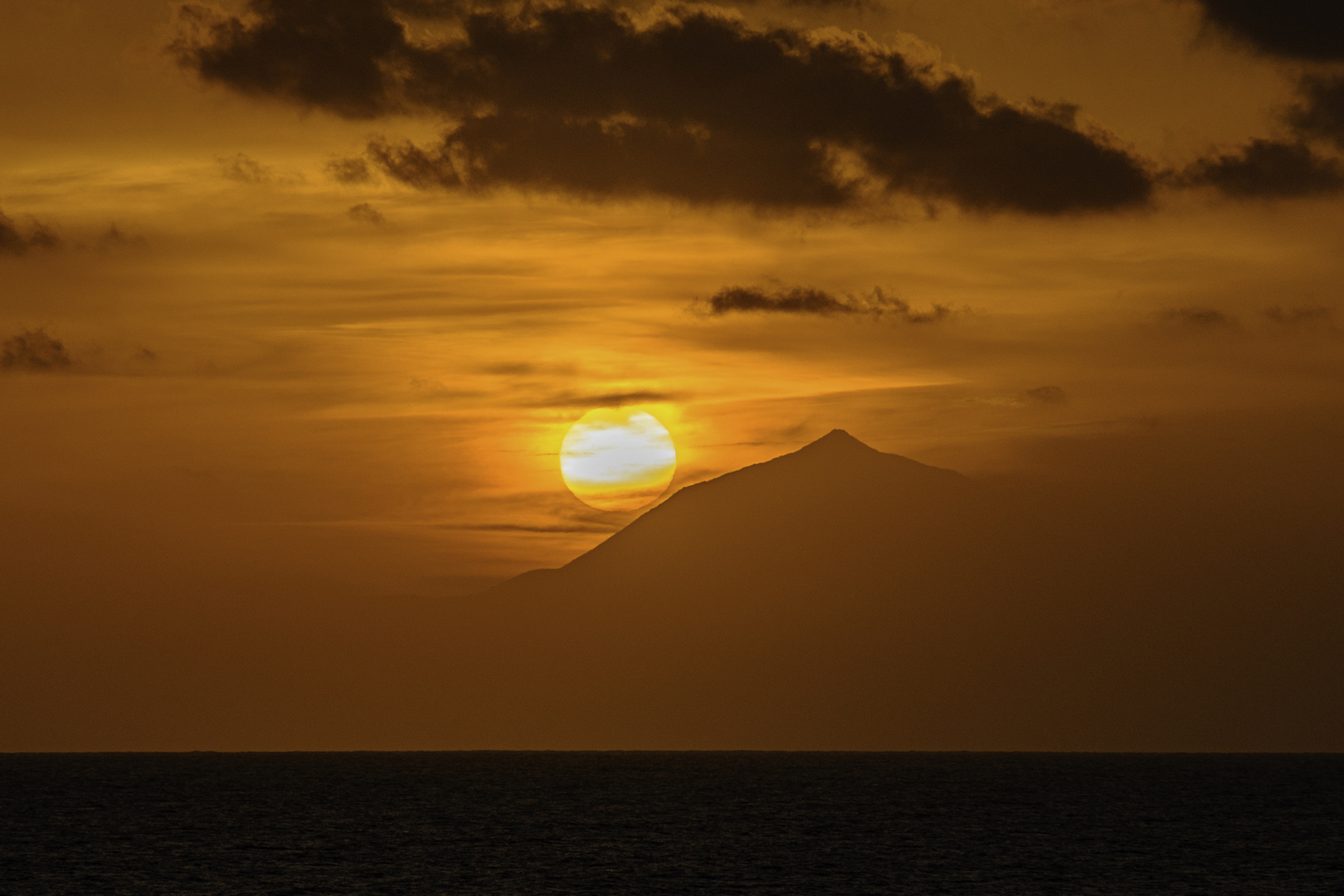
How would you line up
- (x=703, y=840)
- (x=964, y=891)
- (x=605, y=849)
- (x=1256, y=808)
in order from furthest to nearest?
(x=1256, y=808)
(x=703, y=840)
(x=605, y=849)
(x=964, y=891)

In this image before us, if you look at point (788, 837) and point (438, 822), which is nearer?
point (788, 837)

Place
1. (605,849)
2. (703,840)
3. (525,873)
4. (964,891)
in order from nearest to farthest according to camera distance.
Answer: (964,891), (525,873), (605,849), (703,840)

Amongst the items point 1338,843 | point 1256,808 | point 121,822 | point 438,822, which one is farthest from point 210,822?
point 1256,808

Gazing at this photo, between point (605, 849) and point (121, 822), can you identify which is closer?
point (605, 849)

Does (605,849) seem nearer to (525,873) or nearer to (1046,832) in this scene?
(525,873)

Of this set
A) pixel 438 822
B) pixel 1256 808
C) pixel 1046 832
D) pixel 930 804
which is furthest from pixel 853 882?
pixel 1256 808

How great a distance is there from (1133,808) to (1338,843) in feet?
173

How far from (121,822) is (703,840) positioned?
60.8 metres

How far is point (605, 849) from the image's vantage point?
12200cm

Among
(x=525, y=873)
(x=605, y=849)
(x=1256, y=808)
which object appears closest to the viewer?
(x=525, y=873)

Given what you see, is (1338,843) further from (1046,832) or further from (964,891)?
(964,891)

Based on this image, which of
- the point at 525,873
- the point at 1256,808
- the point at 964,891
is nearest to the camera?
the point at 964,891

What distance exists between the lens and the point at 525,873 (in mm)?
104562

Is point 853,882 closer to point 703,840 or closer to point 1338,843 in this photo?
point 703,840
